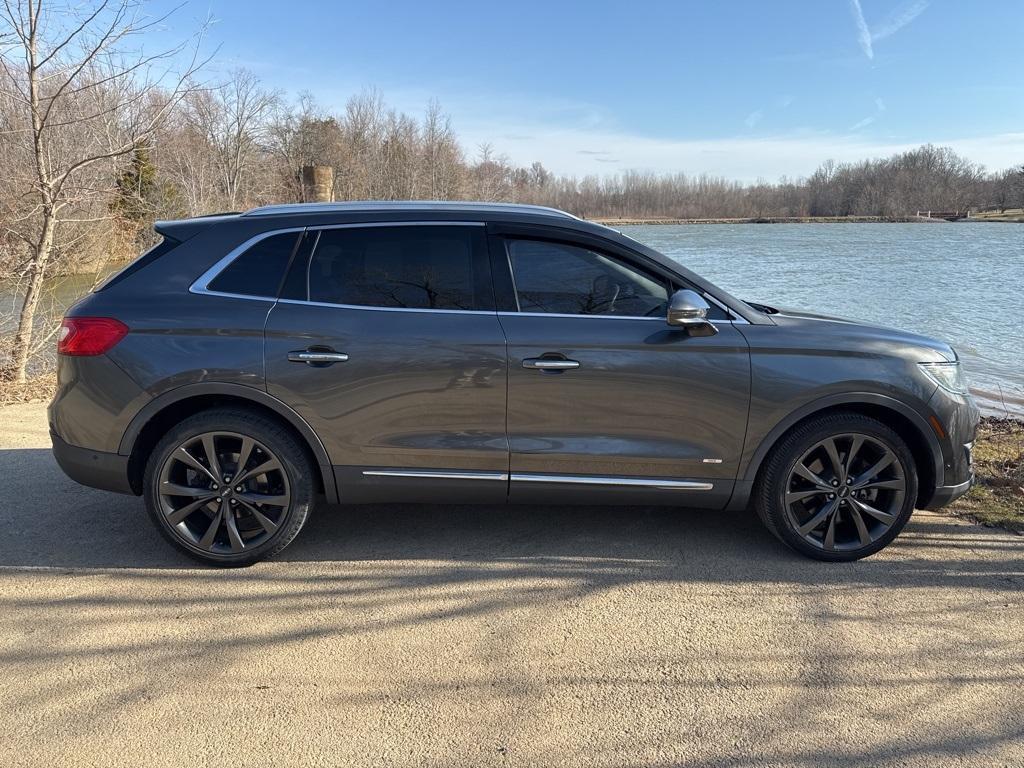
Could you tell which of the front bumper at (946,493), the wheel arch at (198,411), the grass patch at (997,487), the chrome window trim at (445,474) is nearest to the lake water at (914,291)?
the grass patch at (997,487)

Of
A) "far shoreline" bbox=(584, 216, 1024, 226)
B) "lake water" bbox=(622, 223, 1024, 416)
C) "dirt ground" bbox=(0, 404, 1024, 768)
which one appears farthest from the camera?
"far shoreline" bbox=(584, 216, 1024, 226)

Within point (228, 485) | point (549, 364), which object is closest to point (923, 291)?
point (549, 364)

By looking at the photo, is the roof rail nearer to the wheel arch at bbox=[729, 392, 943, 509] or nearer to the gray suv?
the gray suv

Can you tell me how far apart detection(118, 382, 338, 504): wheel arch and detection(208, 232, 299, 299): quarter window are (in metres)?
0.50

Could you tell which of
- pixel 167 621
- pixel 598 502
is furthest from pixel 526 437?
pixel 167 621

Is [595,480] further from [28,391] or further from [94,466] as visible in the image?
[28,391]

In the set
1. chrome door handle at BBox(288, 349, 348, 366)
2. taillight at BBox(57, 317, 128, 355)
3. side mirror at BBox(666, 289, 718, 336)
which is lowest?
chrome door handle at BBox(288, 349, 348, 366)

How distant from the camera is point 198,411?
368 centimetres

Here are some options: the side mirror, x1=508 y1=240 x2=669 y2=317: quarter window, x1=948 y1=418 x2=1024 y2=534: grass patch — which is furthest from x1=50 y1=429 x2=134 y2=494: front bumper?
x1=948 y1=418 x2=1024 y2=534: grass patch

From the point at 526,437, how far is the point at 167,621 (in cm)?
184

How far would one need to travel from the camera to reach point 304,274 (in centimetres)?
365

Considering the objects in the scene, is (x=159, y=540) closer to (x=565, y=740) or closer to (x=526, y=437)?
(x=526, y=437)

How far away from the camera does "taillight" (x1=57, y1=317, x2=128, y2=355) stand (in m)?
3.55

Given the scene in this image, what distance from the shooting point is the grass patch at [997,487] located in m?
4.38
